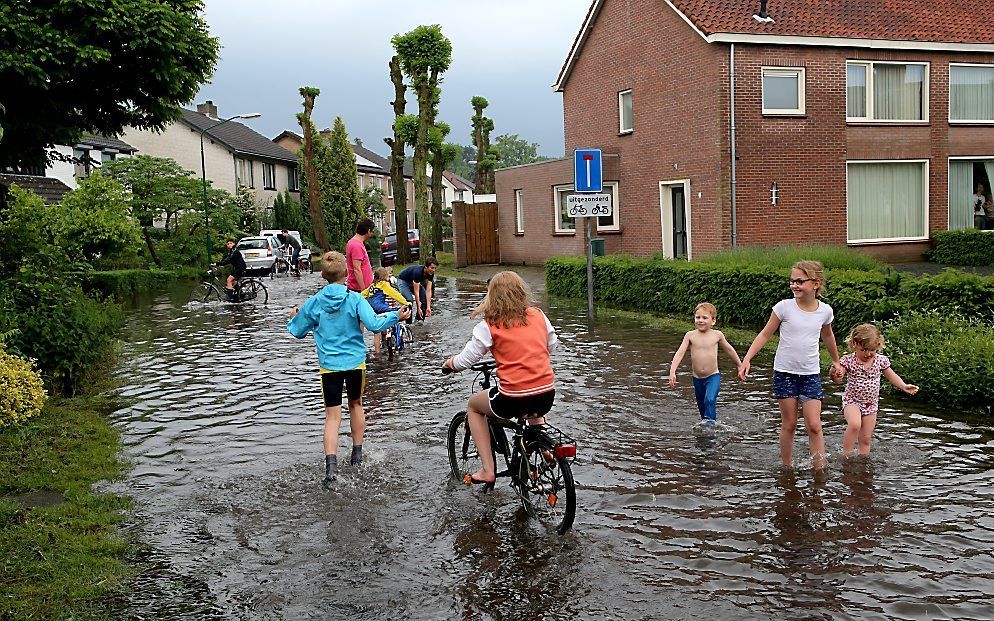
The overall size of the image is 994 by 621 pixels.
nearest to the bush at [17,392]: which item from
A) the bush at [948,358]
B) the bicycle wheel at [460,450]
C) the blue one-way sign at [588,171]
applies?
the bicycle wheel at [460,450]

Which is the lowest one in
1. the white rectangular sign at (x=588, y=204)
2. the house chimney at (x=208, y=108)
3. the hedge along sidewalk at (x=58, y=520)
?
the hedge along sidewalk at (x=58, y=520)

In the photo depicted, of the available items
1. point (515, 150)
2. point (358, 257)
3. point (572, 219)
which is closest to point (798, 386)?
point (358, 257)

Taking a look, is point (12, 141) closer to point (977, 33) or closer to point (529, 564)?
point (529, 564)

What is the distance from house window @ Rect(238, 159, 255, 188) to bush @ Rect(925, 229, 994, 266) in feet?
150

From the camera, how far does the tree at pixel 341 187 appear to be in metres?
66.9

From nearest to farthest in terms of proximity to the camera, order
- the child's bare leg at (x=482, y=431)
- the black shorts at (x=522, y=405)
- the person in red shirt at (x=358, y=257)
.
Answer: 1. the black shorts at (x=522, y=405)
2. the child's bare leg at (x=482, y=431)
3. the person in red shirt at (x=358, y=257)

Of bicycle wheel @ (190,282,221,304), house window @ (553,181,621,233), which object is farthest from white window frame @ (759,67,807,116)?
bicycle wheel @ (190,282,221,304)

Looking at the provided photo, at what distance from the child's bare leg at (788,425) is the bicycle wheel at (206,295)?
21049 mm

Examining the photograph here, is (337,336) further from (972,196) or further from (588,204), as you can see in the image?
(972,196)

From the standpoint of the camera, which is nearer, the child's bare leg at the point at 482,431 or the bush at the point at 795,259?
the child's bare leg at the point at 482,431

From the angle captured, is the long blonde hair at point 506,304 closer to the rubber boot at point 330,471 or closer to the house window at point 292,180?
the rubber boot at point 330,471

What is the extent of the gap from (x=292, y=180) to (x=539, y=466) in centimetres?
6892

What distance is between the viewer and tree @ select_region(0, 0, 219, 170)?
37.4 ft

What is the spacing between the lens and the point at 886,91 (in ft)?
87.2
